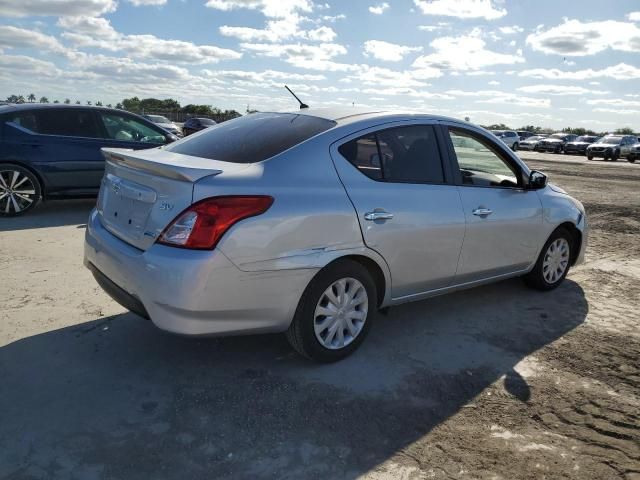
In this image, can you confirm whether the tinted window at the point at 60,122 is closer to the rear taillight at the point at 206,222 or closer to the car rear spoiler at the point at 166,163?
the car rear spoiler at the point at 166,163

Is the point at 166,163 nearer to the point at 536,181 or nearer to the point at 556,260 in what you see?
the point at 536,181

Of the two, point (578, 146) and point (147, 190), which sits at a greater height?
point (578, 146)

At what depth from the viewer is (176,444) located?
2.65 m

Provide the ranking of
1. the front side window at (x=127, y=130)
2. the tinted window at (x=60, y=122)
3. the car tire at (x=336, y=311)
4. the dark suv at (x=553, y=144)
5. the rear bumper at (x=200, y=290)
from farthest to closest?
the dark suv at (x=553, y=144)
the front side window at (x=127, y=130)
the tinted window at (x=60, y=122)
the car tire at (x=336, y=311)
the rear bumper at (x=200, y=290)

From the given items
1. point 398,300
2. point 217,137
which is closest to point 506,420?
point 398,300

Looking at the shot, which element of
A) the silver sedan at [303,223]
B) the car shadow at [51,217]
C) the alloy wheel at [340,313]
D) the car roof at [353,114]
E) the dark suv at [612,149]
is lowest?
the car shadow at [51,217]

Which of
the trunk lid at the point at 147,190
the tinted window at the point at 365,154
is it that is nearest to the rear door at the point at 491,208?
the tinted window at the point at 365,154

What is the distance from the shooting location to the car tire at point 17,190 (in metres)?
7.37

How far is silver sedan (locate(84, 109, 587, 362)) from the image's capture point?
2949 mm

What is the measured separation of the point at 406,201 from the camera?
3711 millimetres

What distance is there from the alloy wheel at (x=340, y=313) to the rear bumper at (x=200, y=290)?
0.25 meters

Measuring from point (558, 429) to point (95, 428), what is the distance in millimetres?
2417

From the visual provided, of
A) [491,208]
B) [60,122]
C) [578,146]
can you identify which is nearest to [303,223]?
[491,208]

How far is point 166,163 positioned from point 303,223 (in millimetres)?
874
